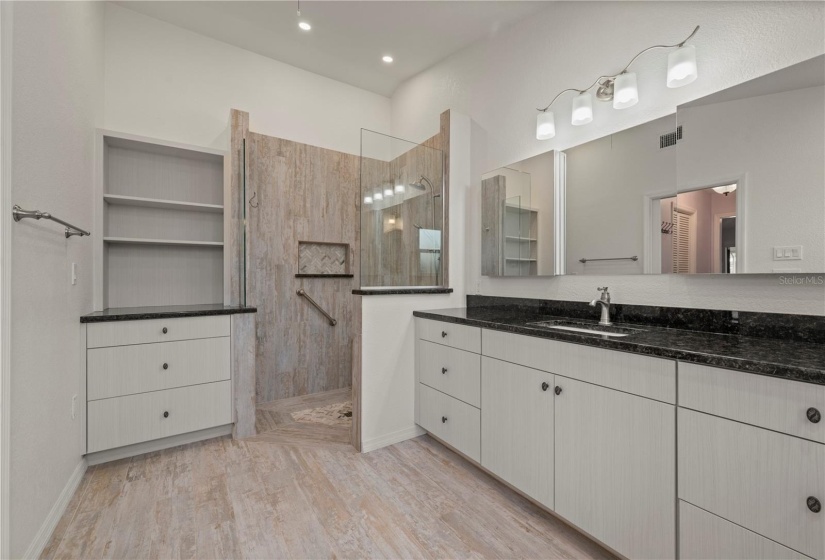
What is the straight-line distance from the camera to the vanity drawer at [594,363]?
1222 mm

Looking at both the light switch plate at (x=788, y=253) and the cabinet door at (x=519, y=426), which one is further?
the cabinet door at (x=519, y=426)

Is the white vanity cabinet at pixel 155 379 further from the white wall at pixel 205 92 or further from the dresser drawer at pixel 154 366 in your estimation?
the white wall at pixel 205 92

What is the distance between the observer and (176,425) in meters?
2.29

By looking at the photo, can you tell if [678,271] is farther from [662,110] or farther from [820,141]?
[662,110]

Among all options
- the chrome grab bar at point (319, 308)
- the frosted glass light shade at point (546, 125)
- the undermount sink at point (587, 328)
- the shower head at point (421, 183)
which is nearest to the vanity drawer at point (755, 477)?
the undermount sink at point (587, 328)

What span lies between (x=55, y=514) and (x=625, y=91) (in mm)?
3404

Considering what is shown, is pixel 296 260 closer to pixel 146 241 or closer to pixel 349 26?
pixel 146 241

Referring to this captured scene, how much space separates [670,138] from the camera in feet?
5.72

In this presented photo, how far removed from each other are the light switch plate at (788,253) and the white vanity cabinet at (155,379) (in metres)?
2.97

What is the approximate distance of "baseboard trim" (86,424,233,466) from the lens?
2.13m

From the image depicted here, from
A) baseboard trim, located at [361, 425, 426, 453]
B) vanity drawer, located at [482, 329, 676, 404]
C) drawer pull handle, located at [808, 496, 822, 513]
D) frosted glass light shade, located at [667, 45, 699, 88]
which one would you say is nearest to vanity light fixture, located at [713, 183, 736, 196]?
frosted glass light shade, located at [667, 45, 699, 88]

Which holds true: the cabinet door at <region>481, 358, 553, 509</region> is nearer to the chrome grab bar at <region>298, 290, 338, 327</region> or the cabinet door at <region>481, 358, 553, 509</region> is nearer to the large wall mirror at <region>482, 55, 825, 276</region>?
the large wall mirror at <region>482, 55, 825, 276</region>

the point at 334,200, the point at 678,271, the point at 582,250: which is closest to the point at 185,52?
the point at 334,200

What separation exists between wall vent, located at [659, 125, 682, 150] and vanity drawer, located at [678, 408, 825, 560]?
1294 mm
